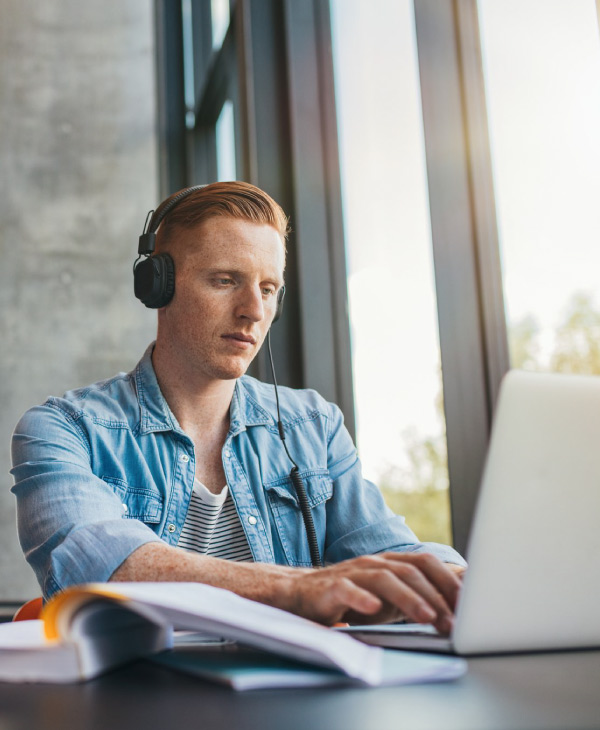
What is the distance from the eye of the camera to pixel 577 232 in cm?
159

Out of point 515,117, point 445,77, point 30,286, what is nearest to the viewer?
point 515,117

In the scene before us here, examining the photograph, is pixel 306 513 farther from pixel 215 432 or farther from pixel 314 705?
pixel 314 705

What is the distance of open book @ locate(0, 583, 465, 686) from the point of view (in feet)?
1.52

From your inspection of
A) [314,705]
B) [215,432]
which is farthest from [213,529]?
[314,705]

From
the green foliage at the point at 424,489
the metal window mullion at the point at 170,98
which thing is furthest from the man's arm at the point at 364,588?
the metal window mullion at the point at 170,98

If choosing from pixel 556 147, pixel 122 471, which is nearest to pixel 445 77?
pixel 556 147

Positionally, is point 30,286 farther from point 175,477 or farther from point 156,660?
point 156,660

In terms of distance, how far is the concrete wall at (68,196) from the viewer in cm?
397

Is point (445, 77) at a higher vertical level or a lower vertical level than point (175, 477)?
higher

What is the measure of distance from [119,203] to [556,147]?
293cm

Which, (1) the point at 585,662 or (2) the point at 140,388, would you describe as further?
(2) the point at 140,388

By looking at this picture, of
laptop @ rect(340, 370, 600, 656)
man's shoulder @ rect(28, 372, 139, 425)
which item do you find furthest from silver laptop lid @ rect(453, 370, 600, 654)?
man's shoulder @ rect(28, 372, 139, 425)

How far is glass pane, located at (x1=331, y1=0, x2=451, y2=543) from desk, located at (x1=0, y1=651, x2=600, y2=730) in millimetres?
1466

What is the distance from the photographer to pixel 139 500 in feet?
4.89
